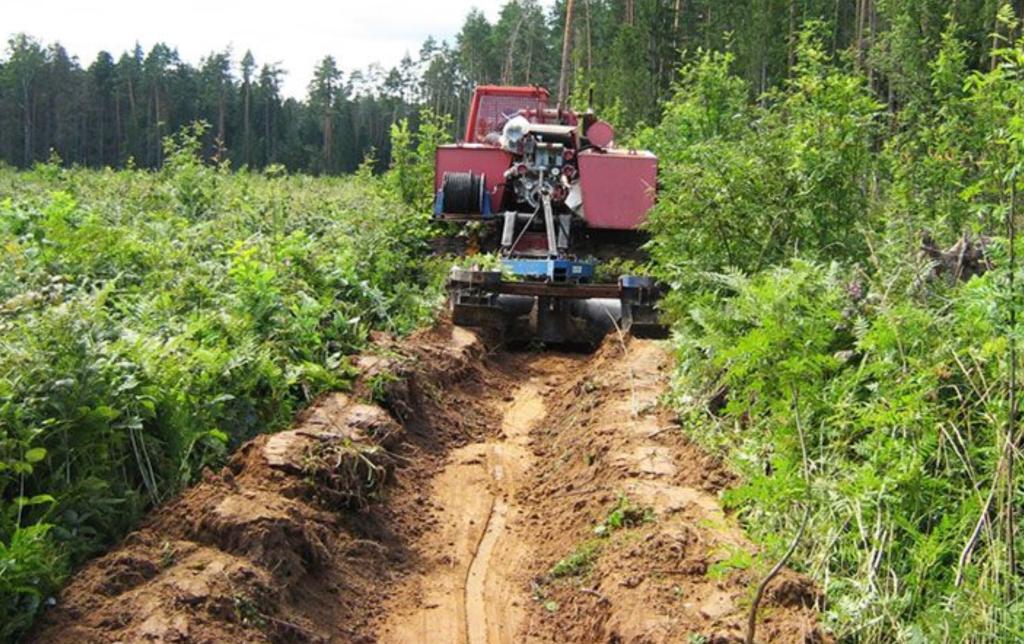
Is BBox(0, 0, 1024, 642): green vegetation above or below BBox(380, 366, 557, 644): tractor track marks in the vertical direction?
above

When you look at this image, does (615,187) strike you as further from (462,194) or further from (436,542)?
(436,542)

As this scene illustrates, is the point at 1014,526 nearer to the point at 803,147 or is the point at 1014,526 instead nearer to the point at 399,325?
the point at 803,147

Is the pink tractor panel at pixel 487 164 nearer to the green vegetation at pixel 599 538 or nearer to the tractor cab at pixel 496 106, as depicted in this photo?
the tractor cab at pixel 496 106

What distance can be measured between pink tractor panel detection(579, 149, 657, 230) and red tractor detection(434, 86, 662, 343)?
0.5 inches

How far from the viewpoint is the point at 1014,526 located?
371 centimetres

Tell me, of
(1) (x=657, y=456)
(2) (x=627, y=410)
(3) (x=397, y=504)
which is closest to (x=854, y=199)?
(2) (x=627, y=410)

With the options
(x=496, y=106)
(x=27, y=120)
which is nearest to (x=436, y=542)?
(x=496, y=106)

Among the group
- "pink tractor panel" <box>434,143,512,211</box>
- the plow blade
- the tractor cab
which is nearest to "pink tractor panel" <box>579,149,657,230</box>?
"pink tractor panel" <box>434,143,512,211</box>

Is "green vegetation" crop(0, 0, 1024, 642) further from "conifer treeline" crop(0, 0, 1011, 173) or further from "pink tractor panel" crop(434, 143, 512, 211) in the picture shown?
"conifer treeline" crop(0, 0, 1011, 173)

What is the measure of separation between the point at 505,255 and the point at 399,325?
2568mm

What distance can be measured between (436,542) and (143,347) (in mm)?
1954

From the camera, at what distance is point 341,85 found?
88250mm

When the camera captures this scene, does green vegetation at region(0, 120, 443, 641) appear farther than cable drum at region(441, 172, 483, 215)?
No

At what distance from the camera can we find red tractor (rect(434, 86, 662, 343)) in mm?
10250
